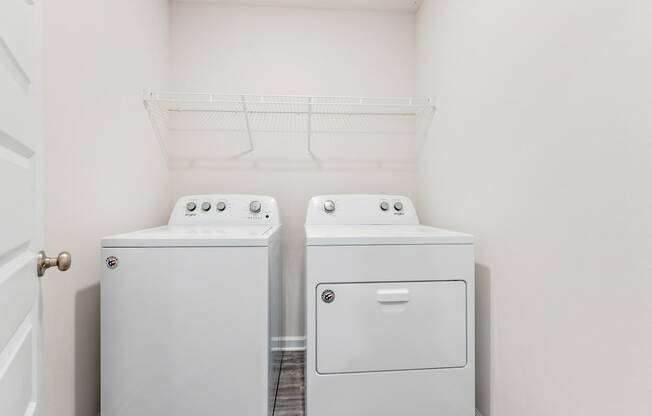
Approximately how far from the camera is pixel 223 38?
2.03 metres

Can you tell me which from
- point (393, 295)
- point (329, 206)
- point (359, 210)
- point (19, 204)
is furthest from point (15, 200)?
point (359, 210)

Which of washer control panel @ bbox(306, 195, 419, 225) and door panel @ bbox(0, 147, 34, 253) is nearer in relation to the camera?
door panel @ bbox(0, 147, 34, 253)

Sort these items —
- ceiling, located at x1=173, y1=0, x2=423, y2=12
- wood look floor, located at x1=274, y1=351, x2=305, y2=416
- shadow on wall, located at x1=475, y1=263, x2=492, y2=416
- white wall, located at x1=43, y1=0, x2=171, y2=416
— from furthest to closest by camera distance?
1. ceiling, located at x1=173, y1=0, x2=423, y2=12
2. wood look floor, located at x1=274, y1=351, x2=305, y2=416
3. shadow on wall, located at x1=475, y1=263, x2=492, y2=416
4. white wall, located at x1=43, y1=0, x2=171, y2=416

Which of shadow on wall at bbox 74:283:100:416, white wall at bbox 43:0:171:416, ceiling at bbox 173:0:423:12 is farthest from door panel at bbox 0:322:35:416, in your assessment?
ceiling at bbox 173:0:423:12

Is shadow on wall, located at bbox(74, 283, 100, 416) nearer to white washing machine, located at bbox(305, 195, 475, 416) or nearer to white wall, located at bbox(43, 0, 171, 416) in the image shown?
white wall, located at bbox(43, 0, 171, 416)

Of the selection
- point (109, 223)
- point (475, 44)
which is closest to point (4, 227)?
point (109, 223)

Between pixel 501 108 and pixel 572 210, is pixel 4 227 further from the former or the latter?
pixel 501 108

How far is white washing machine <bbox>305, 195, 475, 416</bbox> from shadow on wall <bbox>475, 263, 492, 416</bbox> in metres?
0.12

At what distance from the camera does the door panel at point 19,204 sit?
0.57 m

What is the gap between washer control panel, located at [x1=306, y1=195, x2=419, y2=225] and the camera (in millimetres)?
1828

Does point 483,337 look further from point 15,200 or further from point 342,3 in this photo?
point 342,3

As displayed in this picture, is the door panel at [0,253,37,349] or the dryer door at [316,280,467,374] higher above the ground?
the door panel at [0,253,37,349]

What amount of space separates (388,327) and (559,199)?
0.73 m

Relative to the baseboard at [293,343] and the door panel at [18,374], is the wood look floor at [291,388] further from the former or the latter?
the door panel at [18,374]
